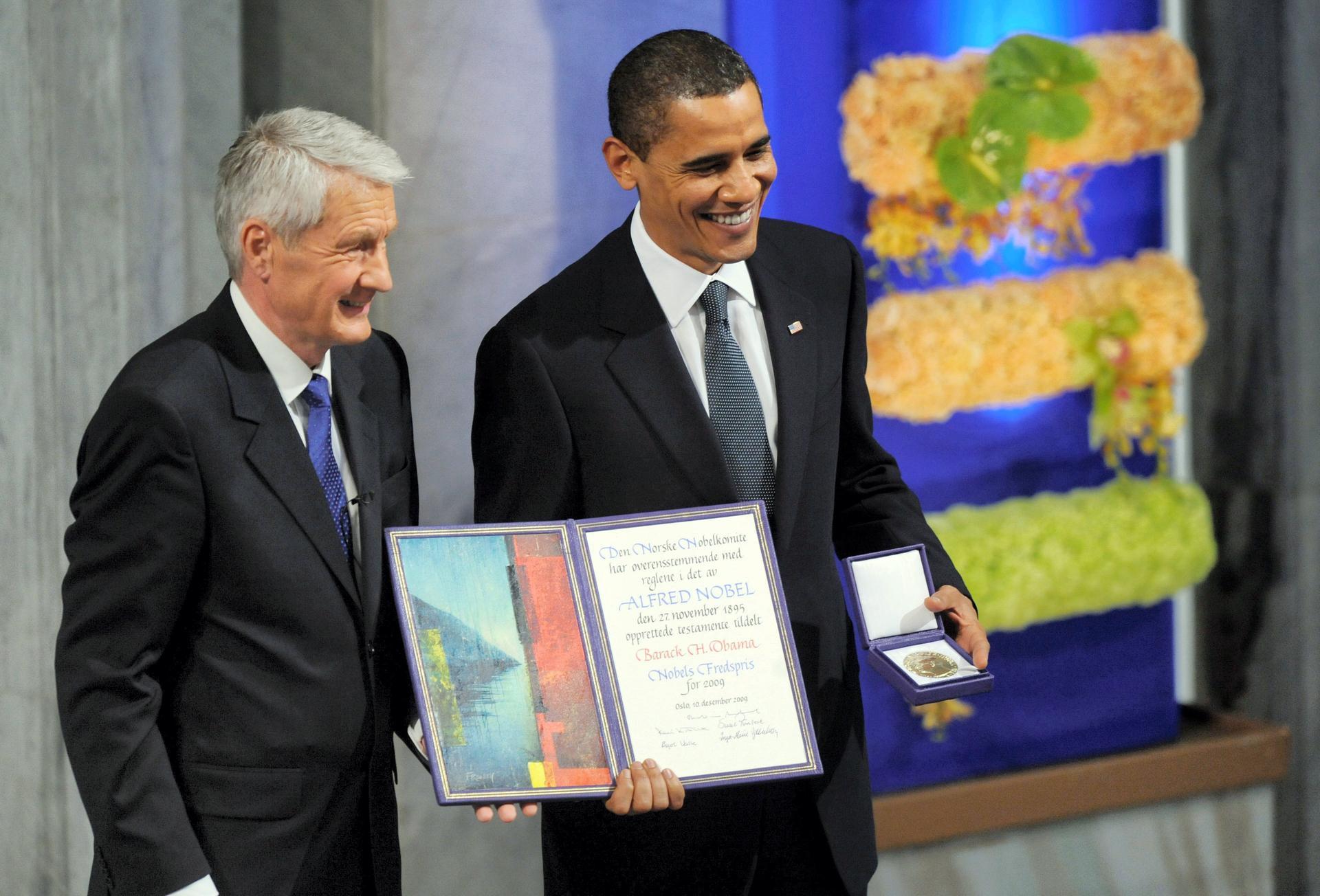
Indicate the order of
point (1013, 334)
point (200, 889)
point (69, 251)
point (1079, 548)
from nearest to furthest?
1. point (200, 889)
2. point (69, 251)
3. point (1013, 334)
4. point (1079, 548)

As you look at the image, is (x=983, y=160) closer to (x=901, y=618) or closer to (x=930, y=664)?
(x=901, y=618)

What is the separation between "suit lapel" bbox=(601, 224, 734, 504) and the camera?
2.32 metres

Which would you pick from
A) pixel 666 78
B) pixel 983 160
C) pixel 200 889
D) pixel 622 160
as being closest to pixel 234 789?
pixel 200 889

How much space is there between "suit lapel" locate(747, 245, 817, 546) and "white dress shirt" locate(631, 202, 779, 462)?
2 cm

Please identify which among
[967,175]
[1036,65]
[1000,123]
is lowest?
[967,175]

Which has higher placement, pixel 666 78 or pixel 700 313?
pixel 666 78

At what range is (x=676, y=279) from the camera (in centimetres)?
241

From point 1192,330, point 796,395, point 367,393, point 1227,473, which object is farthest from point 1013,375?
point 367,393

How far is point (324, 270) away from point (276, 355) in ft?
0.50

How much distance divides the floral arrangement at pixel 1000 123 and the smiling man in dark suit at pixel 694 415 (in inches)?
61.9

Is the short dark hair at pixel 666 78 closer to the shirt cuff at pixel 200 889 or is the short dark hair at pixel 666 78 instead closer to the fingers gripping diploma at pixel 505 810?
the fingers gripping diploma at pixel 505 810

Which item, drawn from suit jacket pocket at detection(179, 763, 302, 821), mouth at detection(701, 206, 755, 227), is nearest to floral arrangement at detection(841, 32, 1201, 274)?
mouth at detection(701, 206, 755, 227)

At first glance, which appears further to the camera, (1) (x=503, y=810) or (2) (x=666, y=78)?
(2) (x=666, y=78)
